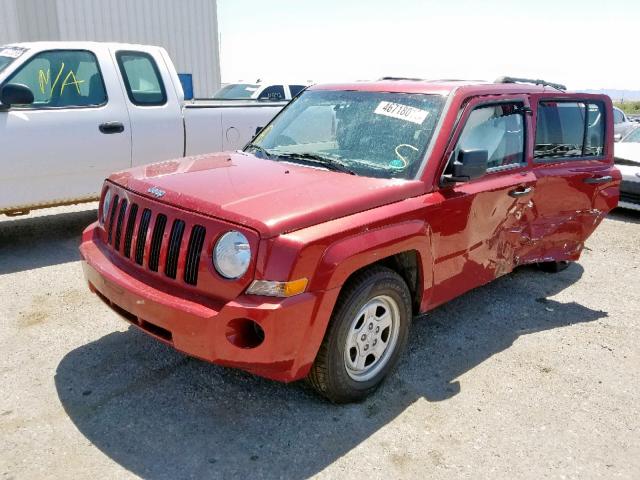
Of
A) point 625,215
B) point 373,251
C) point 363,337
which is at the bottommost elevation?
point 625,215

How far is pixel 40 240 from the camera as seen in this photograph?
20.3ft

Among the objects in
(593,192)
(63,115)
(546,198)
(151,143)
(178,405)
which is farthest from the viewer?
(151,143)

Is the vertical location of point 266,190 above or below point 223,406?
above

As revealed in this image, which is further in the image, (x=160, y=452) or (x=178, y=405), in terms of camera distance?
(x=178, y=405)

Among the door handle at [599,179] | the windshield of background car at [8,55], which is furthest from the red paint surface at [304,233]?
the windshield of background car at [8,55]

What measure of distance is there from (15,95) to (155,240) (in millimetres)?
3050

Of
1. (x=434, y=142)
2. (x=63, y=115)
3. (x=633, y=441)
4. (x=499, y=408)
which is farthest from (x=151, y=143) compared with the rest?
(x=633, y=441)

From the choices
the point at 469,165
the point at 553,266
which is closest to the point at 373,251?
the point at 469,165

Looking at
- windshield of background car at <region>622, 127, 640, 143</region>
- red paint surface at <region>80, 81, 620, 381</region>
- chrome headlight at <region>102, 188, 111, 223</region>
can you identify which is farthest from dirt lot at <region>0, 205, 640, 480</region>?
windshield of background car at <region>622, 127, 640, 143</region>

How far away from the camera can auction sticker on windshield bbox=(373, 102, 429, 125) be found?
366cm

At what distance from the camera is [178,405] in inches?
124

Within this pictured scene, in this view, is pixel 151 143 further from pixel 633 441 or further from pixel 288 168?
pixel 633 441

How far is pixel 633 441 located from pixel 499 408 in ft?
2.25

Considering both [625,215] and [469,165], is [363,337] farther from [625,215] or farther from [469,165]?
[625,215]
